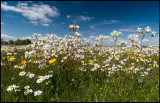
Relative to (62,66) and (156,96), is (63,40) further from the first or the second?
(156,96)

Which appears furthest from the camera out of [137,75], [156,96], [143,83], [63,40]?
[63,40]

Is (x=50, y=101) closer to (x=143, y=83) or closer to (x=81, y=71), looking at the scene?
(x=81, y=71)

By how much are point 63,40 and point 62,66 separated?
1.01 metres

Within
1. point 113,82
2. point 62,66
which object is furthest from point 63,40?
point 113,82

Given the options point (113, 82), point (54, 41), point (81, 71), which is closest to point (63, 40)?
point (54, 41)

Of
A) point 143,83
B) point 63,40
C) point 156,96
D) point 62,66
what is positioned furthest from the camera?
point 63,40

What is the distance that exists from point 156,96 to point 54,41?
11.1 feet

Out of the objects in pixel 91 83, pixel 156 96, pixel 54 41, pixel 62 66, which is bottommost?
pixel 156 96

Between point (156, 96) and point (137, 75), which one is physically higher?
point (137, 75)

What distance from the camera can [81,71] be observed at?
3.44m

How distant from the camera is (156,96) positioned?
7.40ft

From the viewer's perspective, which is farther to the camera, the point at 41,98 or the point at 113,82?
the point at 113,82

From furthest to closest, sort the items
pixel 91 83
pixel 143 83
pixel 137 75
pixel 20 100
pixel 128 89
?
pixel 137 75
pixel 143 83
pixel 91 83
pixel 128 89
pixel 20 100

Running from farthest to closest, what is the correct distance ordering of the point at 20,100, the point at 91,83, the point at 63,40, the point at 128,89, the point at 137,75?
the point at 63,40
the point at 137,75
the point at 91,83
the point at 128,89
the point at 20,100
